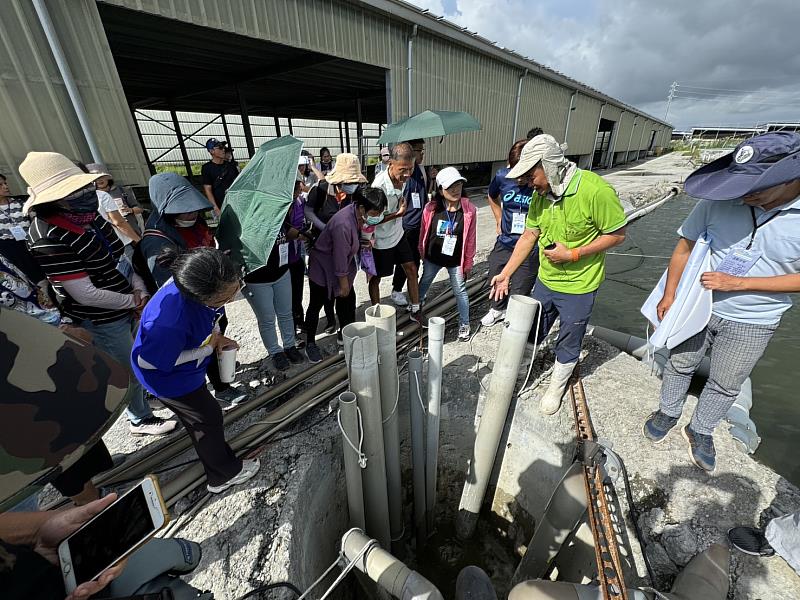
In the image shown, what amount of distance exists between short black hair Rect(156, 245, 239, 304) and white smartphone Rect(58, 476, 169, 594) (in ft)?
2.72

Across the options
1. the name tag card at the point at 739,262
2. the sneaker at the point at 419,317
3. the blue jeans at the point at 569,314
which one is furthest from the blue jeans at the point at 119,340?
the name tag card at the point at 739,262

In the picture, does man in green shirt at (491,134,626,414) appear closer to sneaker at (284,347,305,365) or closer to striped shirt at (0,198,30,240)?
sneaker at (284,347,305,365)

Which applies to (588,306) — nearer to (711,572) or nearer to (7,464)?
(711,572)

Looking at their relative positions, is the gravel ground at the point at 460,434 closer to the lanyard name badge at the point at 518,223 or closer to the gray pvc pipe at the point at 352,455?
the gray pvc pipe at the point at 352,455

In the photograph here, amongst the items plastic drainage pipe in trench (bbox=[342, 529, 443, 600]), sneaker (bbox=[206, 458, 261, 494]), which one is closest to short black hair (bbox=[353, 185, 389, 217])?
sneaker (bbox=[206, 458, 261, 494])

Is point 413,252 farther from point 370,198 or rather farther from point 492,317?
point 492,317

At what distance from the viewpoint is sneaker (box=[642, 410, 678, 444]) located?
262 centimetres

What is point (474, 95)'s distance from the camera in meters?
11.9

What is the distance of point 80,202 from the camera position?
2.07 metres

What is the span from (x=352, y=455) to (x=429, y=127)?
4760mm

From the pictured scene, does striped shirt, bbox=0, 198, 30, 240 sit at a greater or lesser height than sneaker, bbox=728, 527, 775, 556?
greater

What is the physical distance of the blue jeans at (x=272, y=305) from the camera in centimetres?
320

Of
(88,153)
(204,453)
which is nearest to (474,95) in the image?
(88,153)

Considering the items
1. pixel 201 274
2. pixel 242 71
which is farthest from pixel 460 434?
pixel 242 71
